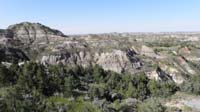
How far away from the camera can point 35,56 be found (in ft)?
362

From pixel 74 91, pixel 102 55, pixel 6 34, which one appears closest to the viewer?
pixel 74 91

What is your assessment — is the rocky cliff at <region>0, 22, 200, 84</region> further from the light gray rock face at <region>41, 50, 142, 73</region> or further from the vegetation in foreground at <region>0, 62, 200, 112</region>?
the vegetation in foreground at <region>0, 62, 200, 112</region>

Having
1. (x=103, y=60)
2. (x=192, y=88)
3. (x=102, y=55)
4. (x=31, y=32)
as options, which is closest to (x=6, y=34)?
(x=31, y=32)

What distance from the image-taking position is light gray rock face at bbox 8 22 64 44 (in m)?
134

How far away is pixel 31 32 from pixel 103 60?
46821 mm

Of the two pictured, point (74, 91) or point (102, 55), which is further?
point (102, 55)

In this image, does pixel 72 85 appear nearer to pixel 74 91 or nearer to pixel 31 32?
pixel 74 91

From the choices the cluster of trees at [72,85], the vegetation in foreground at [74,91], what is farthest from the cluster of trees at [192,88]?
the cluster of trees at [72,85]

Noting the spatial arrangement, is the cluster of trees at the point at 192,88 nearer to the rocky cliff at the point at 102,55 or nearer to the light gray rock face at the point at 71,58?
the rocky cliff at the point at 102,55

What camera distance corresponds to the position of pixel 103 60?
108 meters

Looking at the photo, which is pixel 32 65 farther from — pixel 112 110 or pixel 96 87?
pixel 112 110

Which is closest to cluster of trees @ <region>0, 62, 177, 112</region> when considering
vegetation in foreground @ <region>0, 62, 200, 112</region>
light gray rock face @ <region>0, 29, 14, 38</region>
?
Result: vegetation in foreground @ <region>0, 62, 200, 112</region>

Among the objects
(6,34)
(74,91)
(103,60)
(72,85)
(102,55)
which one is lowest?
(103,60)

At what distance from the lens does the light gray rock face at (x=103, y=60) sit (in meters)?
103
